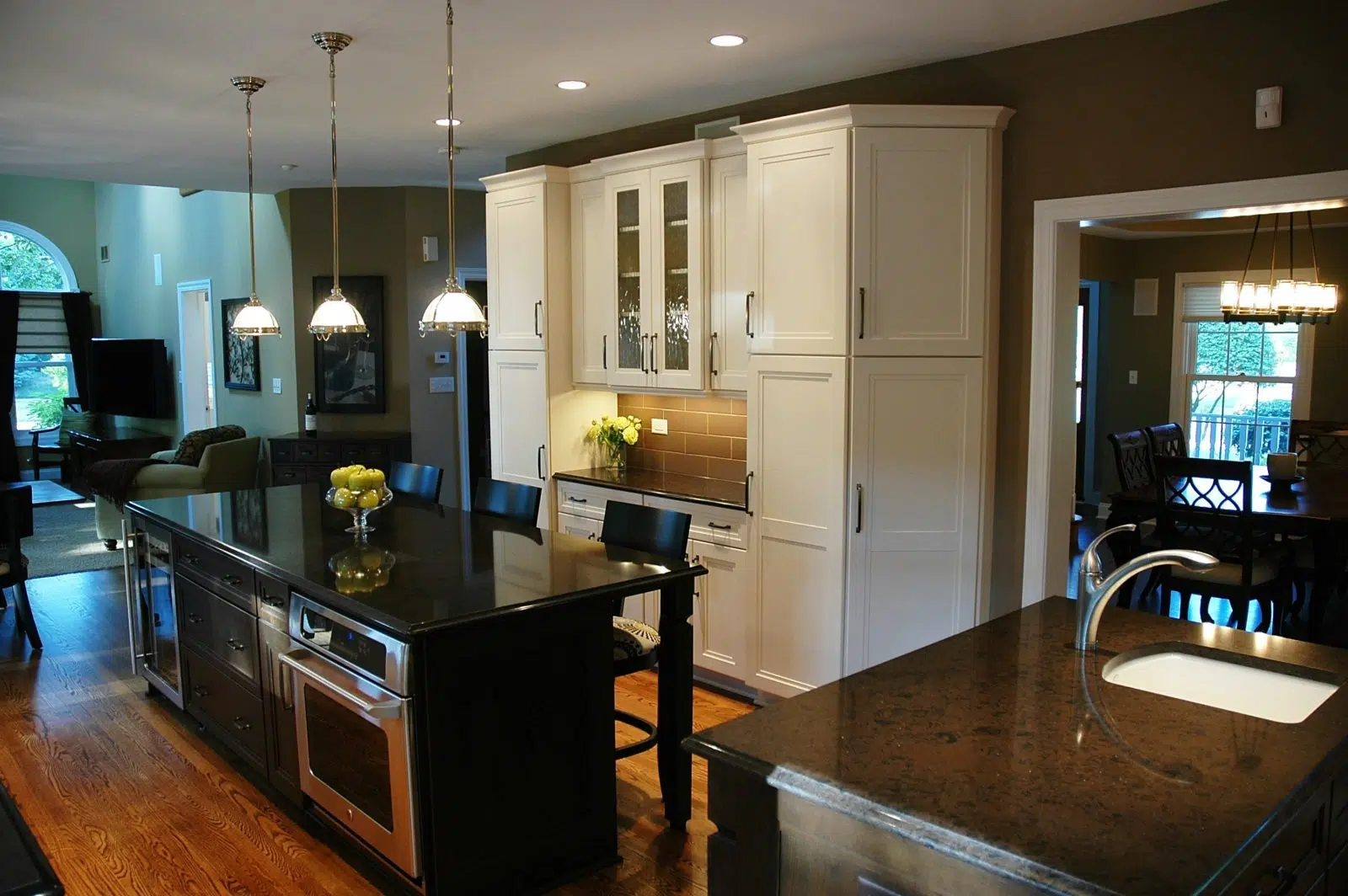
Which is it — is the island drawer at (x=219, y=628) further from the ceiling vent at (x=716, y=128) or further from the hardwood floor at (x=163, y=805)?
the ceiling vent at (x=716, y=128)

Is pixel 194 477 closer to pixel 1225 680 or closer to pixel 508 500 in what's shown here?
pixel 508 500

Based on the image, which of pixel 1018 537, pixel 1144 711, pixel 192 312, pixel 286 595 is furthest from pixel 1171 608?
pixel 192 312

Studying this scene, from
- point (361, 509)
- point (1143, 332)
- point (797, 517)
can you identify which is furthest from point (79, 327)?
point (1143, 332)

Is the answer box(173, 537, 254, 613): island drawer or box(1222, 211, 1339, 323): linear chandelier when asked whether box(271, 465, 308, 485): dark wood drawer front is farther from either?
box(1222, 211, 1339, 323): linear chandelier

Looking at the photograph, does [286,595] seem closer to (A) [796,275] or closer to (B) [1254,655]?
(A) [796,275]

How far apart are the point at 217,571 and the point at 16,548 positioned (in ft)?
7.17

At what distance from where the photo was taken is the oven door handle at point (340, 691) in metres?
2.62

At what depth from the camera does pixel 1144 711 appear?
192cm

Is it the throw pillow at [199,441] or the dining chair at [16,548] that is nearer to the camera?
the dining chair at [16,548]

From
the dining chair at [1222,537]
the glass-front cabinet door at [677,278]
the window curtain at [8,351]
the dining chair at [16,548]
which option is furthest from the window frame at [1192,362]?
the window curtain at [8,351]

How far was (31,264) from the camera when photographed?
436 inches

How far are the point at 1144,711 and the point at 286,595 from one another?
2375 millimetres

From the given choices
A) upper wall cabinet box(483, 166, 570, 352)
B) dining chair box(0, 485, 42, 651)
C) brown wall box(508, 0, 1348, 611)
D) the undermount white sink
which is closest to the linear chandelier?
brown wall box(508, 0, 1348, 611)

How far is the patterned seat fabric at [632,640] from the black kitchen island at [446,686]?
105 millimetres
